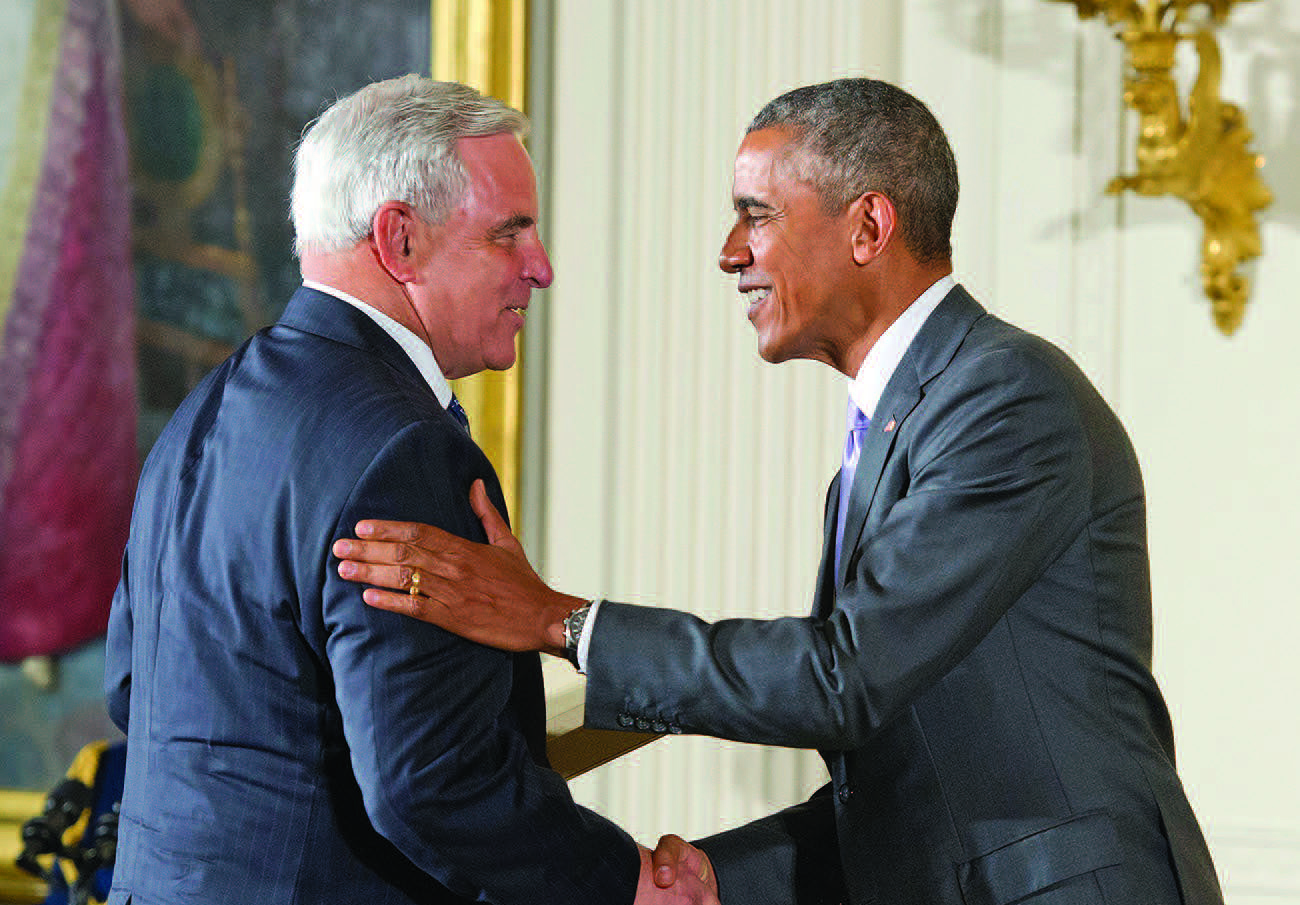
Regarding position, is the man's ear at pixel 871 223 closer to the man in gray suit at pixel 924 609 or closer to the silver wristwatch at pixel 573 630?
the man in gray suit at pixel 924 609

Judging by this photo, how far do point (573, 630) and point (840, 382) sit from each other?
78.7 inches

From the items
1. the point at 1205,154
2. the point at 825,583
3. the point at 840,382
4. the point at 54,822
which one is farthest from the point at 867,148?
the point at 54,822

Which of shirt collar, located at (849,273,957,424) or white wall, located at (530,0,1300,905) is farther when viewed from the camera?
white wall, located at (530,0,1300,905)

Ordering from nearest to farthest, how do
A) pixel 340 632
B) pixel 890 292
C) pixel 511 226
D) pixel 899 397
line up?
pixel 340 632 → pixel 511 226 → pixel 899 397 → pixel 890 292

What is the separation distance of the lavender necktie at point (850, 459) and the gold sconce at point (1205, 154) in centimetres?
153

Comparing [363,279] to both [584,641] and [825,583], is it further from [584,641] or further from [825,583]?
[825,583]

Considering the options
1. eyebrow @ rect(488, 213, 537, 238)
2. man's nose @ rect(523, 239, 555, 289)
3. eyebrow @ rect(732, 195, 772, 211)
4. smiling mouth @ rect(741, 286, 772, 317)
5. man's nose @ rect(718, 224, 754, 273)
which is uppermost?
eyebrow @ rect(732, 195, 772, 211)

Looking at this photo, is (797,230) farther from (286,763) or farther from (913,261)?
(286,763)

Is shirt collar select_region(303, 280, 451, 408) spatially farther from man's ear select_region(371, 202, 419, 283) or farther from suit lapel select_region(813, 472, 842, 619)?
suit lapel select_region(813, 472, 842, 619)

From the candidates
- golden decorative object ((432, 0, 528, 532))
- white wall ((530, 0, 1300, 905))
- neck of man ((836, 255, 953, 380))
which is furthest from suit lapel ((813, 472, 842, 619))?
golden decorative object ((432, 0, 528, 532))

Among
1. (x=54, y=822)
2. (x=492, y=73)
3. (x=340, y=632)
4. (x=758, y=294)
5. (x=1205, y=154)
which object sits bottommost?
(x=54, y=822)

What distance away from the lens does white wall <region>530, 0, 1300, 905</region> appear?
3.86 meters

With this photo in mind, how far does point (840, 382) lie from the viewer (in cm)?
395

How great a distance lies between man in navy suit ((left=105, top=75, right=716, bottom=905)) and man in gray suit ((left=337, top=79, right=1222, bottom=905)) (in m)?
0.10
